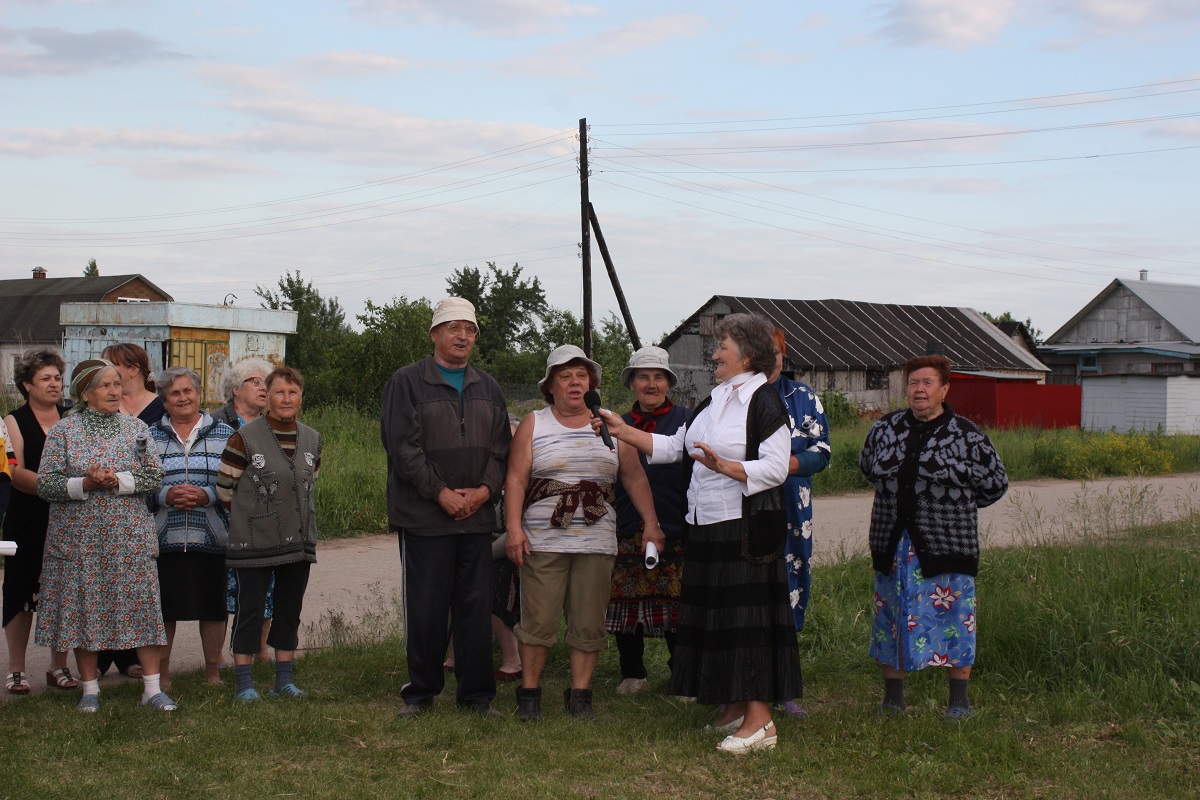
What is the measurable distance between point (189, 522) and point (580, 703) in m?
2.24

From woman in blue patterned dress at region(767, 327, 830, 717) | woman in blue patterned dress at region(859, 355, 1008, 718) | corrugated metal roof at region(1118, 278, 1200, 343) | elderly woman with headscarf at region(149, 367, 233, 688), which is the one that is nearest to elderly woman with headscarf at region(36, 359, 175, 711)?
elderly woman with headscarf at region(149, 367, 233, 688)

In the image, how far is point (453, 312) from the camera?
221 inches

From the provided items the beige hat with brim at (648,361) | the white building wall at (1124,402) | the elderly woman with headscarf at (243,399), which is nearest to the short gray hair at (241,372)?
the elderly woman with headscarf at (243,399)

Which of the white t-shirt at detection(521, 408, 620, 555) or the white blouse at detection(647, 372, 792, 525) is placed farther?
the white t-shirt at detection(521, 408, 620, 555)

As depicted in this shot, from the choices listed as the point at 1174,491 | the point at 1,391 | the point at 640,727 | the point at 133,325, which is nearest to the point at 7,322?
the point at 133,325

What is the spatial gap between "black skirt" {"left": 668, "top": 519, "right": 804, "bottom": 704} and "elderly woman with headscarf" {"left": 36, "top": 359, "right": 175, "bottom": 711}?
259cm

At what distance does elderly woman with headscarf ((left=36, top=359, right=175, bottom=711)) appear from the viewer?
5.45 meters

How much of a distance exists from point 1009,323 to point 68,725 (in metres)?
44.2

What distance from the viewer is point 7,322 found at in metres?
48.9

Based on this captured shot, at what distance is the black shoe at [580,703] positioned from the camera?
5465 millimetres

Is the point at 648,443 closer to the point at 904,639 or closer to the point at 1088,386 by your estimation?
the point at 904,639

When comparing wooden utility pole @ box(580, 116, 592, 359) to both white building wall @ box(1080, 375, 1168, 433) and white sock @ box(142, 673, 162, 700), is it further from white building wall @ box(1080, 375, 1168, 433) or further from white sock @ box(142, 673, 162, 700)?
white sock @ box(142, 673, 162, 700)

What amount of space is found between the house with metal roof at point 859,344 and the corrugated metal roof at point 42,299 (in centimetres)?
2674

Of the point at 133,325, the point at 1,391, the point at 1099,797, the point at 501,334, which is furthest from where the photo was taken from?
the point at 501,334
